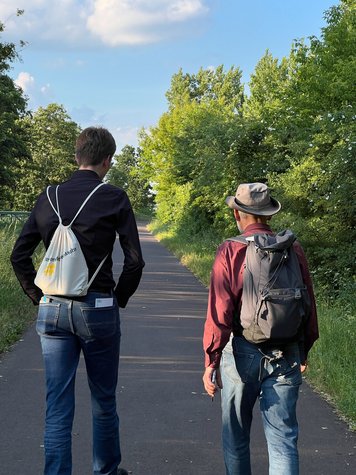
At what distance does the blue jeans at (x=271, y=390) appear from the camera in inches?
126

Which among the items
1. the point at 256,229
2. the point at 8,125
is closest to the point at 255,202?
the point at 256,229

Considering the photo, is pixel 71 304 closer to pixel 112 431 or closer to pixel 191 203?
pixel 112 431

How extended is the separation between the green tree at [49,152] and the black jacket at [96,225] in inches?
2732

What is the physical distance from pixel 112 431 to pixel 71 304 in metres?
0.80

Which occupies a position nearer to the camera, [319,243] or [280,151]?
[319,243]

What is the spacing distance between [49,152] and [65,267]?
73.9 meters

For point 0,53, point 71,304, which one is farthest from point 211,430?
point 0,53

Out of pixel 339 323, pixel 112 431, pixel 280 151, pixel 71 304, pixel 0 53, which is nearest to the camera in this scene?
pixel 71 304

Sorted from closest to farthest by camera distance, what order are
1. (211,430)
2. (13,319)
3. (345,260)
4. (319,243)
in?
(211,430), (13,319), (345,260), (319,243)

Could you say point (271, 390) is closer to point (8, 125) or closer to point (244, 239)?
point (244, 239)

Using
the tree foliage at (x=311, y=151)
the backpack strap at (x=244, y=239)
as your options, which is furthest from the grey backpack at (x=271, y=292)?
the tree foliage at (x=311, y=151)

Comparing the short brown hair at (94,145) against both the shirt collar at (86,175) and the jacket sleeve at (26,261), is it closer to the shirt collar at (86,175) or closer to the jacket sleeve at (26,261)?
the shirt collar at (86,175)

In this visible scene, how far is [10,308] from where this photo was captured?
10.0m

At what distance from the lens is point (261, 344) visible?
10.5 feet
